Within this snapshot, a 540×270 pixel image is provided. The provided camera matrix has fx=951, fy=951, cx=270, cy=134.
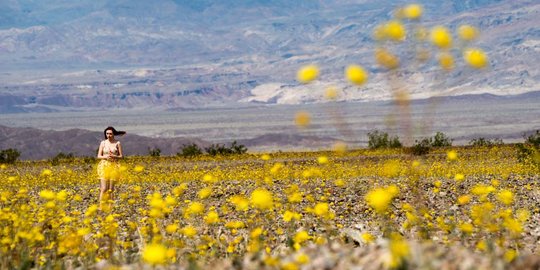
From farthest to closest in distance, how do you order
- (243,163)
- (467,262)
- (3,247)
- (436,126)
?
(436,126) → (243,163) → (3,247) → (467,262)

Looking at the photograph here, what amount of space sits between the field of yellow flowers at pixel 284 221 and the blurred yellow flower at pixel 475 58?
2.89 ft

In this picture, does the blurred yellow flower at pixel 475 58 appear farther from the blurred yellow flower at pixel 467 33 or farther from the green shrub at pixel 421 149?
the green shrub at pixel 421 149

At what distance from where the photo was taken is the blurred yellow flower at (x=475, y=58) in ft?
18.1

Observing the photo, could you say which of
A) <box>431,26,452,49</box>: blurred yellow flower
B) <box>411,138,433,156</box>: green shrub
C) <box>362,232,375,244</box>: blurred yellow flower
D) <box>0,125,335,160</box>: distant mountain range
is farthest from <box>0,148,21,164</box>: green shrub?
<box>0,125,335,160</box>: distant mountain range

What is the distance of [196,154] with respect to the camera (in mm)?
46469

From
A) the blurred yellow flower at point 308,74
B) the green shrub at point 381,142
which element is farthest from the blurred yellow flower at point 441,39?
the green shrub at point 381,142

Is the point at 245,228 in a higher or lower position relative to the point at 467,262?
lower

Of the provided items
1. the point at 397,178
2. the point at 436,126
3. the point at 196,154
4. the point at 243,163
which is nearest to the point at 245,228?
the point at 397,178

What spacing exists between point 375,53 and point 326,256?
1.26 m

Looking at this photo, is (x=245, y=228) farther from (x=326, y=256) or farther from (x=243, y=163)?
(x=243, y=163)

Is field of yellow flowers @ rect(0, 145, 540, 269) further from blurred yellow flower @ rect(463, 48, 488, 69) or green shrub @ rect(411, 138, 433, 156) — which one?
green shrub @ rect(411, 138, 433, 156)

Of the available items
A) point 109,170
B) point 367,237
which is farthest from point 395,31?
point 109,170

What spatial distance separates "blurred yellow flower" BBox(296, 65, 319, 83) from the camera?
569cm

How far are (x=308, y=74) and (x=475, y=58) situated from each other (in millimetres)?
992
